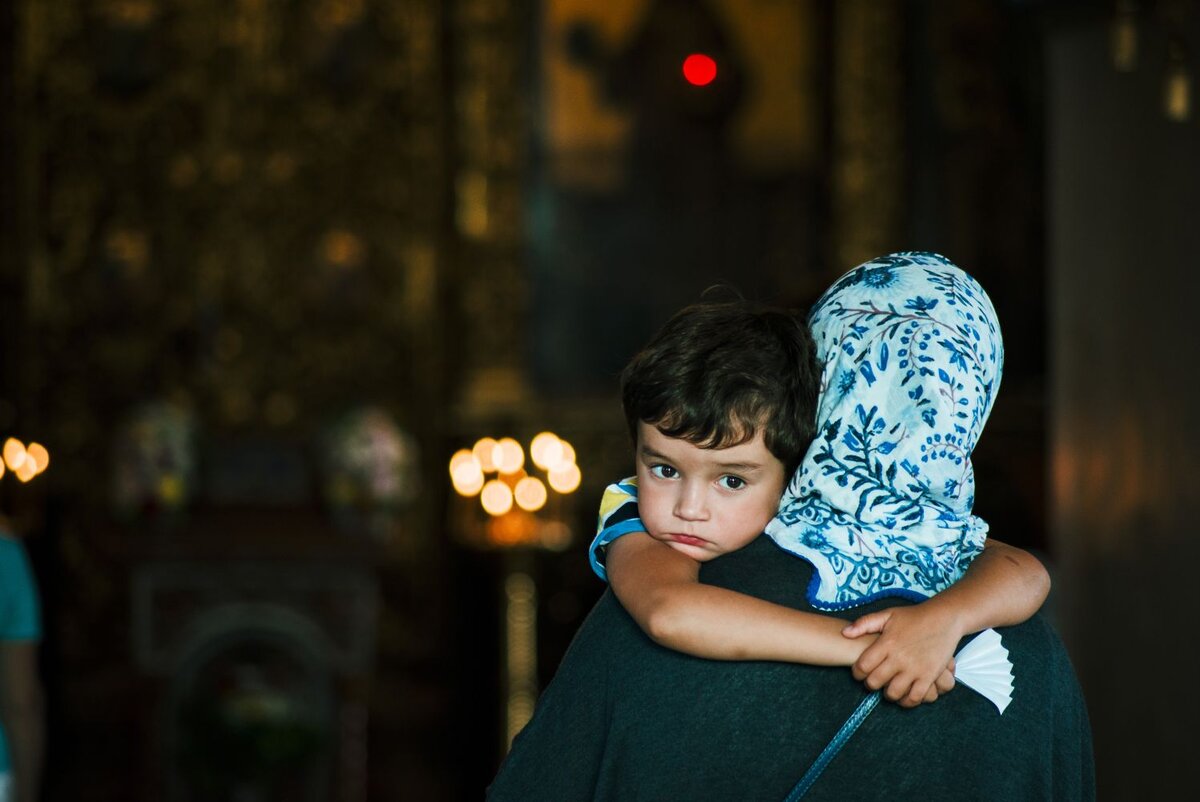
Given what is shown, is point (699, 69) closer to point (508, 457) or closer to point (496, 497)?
point (508, 457)

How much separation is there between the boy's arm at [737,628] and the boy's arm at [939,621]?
25 millimetres

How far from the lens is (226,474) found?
391 inches

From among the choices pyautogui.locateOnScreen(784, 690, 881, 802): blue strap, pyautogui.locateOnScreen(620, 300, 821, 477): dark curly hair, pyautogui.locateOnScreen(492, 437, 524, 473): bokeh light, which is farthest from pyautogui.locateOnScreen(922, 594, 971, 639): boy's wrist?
pyautogui.locateOnScreen(492, 437, 524, 473): bokeh light

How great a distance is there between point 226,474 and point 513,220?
8.03 ft

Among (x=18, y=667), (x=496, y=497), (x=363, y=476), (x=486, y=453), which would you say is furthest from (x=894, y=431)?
(x=486, y=453)

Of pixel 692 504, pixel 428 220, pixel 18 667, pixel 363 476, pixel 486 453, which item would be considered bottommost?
pixel 486 453

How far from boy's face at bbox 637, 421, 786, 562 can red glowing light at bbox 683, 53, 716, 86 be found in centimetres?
857

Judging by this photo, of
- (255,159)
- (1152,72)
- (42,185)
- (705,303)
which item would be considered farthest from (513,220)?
(705,303)

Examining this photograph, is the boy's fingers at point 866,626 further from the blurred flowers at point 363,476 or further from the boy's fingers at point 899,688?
the blurred flowers at point 363,476

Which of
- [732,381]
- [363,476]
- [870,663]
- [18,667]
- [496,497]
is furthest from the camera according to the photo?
[496,497]

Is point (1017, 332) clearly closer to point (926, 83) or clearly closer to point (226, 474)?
point (926, 83)

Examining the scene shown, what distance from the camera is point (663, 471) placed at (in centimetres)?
199

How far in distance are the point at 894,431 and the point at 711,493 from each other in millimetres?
278

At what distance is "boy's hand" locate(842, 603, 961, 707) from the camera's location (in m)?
1.72
